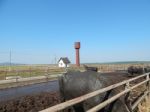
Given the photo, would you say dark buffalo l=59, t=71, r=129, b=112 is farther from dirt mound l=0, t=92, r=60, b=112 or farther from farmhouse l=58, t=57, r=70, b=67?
farmhouse l=58, t=57, r=70, b=67

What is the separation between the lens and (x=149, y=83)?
10797 millimetres

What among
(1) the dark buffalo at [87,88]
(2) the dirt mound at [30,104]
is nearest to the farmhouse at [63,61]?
(2) the dirt mound at [30,104]

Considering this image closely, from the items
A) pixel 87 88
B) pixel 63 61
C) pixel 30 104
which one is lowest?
pixel 30 104

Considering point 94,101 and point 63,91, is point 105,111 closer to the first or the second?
point 94,101

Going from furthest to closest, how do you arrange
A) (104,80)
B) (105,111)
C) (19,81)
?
(19,81) → (104,80) → (105,111)

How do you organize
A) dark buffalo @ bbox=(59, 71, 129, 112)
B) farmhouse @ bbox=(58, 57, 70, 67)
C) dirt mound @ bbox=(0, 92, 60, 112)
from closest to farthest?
1. dark buffalo @ bbox=(59, 71, 129, 112)
2. dirt mound @ bbox=(0, 92, 60, 112)
3. farmhouse @ bbox=(58, 57, 70, 67)

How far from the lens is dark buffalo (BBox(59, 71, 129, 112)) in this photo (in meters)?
5.40

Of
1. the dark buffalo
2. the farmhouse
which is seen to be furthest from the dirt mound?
the farmhouse

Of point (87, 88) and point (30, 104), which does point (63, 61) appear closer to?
point (30, 104)

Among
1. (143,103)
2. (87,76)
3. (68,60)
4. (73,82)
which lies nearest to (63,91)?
(73,82)

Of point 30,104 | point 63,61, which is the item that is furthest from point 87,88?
point 63,61

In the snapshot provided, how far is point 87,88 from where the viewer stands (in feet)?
19.4

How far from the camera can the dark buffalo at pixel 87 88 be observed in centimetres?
540

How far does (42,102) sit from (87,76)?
4.17 metres
